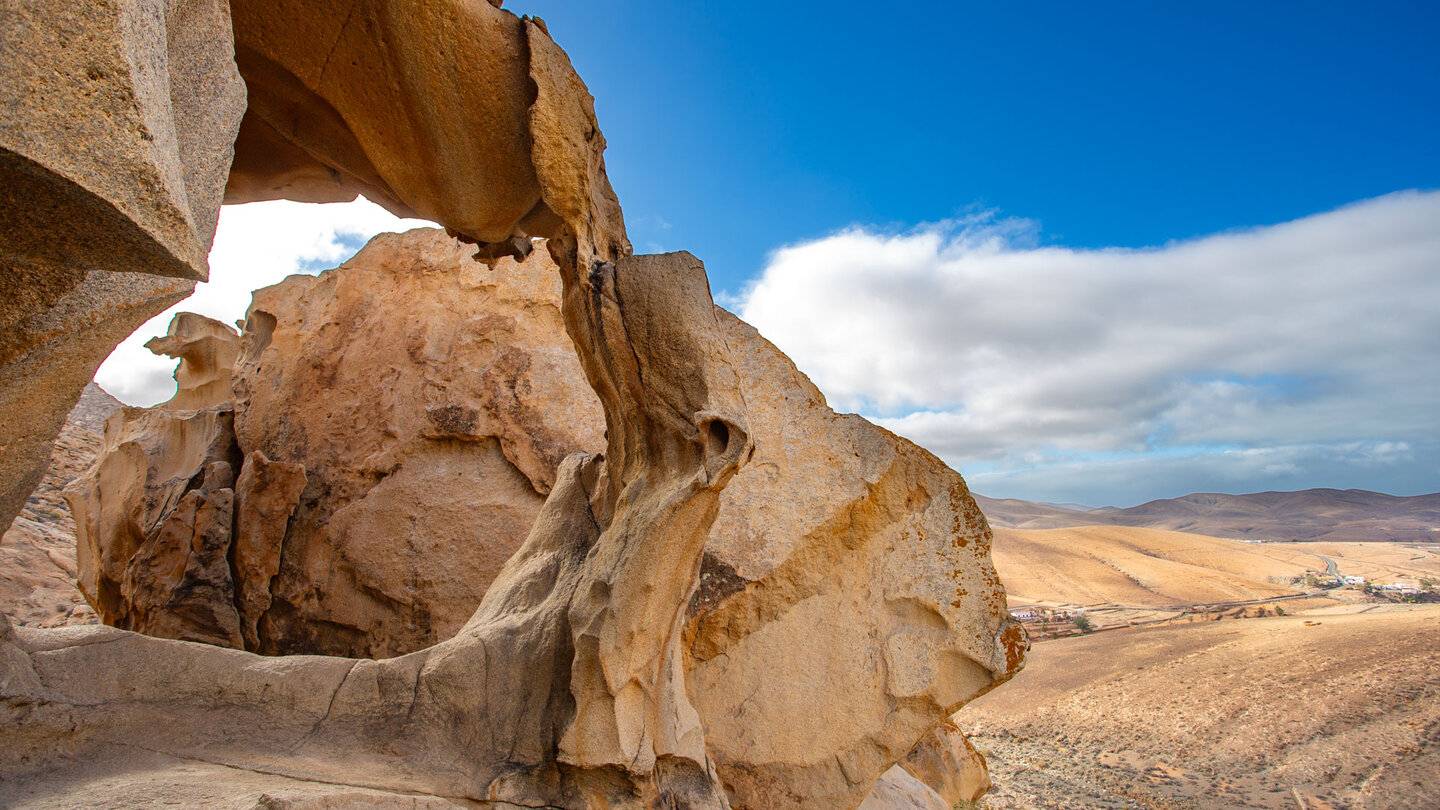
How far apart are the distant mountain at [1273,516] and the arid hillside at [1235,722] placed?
5261cm

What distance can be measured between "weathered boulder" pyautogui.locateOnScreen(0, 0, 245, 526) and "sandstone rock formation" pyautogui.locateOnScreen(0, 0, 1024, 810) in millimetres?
26

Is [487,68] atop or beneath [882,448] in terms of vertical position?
atop

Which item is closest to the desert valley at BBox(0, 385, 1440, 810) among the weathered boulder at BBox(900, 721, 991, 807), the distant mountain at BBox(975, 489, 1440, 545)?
the weathered boulder at BBox(900, 721, 991, 807)

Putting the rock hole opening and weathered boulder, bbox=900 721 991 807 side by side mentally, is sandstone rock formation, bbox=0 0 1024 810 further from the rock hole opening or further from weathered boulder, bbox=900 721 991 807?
weathered boulder, bbox=900 721 991 807

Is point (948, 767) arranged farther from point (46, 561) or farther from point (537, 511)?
point (46, 561)

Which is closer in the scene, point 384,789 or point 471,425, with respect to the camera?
point 384,789

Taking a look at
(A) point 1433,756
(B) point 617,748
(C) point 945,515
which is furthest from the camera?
(A) point 1433,756

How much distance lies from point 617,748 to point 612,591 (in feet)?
1.82

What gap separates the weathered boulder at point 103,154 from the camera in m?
1.31

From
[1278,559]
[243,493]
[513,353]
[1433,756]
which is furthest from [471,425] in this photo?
[1278,559]

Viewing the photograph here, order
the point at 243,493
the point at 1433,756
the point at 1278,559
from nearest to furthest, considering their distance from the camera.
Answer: the point at 243,493 → the point at 1433,756 → the point at 1278,559

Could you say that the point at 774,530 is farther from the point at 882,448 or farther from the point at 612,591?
the point at 612,591

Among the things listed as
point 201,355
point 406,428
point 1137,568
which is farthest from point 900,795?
point 1137,568

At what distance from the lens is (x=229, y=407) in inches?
261
